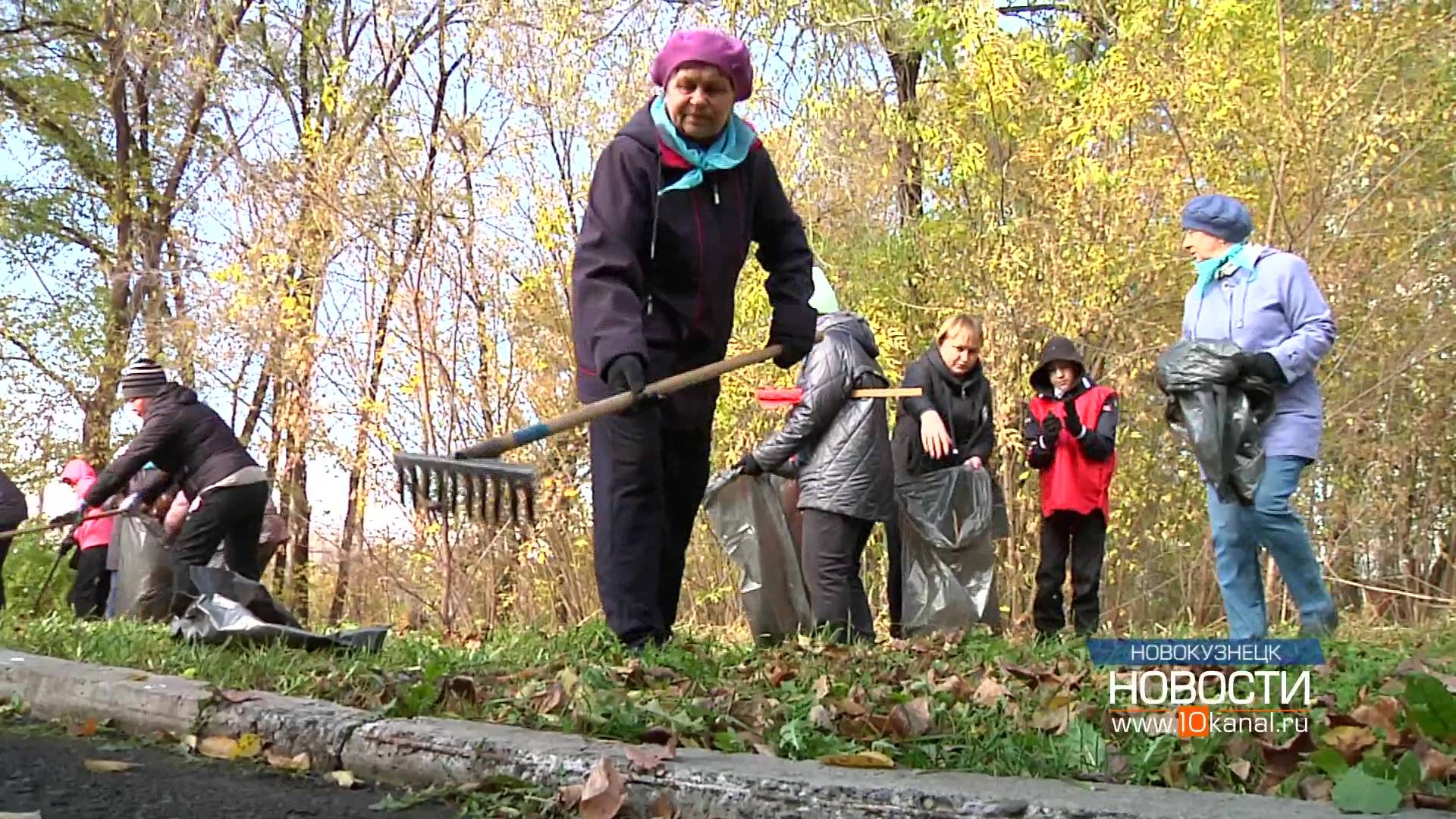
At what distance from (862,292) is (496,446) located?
6747mm

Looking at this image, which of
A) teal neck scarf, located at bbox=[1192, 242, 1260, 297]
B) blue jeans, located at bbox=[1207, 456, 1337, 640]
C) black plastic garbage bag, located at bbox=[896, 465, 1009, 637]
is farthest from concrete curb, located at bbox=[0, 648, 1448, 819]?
black plastic garbage bag, located at bbox=[896, 465, 1009, 637]

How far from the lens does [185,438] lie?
7.17 meters

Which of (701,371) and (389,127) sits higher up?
(389,127)

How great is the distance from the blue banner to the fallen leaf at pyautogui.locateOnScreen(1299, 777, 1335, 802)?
105 cm

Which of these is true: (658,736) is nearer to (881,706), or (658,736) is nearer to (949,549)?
(881,706)

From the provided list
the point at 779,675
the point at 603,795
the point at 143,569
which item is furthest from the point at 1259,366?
the point at 143,569

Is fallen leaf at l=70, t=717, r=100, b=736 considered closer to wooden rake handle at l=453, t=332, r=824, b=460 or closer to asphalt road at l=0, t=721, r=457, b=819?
asphalt road at l=0, t=721, r=457, b=819

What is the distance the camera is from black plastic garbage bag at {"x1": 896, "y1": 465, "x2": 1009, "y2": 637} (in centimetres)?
617

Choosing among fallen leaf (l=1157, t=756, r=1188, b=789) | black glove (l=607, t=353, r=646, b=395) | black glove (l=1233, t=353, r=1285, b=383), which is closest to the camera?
fallen leaf (l=1157, t=756, r=1188, b=789)

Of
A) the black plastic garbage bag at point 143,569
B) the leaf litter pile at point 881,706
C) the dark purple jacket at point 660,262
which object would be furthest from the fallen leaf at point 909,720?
the black plastic garbage bag at point 143,569

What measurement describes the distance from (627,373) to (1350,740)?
206 centimetres

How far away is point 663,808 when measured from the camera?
7.48 feet

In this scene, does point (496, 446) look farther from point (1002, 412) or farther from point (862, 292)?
point (862, 292)

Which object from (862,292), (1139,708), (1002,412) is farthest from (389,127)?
(1139,708)
